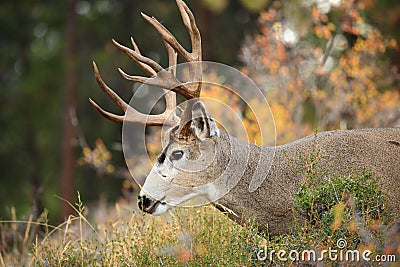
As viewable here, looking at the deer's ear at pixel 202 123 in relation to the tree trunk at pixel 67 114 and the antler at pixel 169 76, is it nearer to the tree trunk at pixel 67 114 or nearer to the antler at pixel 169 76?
the antler at pixel 169 76

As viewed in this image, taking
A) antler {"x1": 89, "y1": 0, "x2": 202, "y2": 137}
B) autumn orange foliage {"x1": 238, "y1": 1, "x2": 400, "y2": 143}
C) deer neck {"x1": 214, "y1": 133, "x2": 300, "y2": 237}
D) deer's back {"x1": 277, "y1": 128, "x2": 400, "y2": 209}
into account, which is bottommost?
deer neck {"x1": 214, "y1": 133, "x2": 300, "y2": 237}

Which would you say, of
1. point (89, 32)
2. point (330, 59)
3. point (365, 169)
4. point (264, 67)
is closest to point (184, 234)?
point (365, 169)

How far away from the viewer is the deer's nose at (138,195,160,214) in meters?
5.12

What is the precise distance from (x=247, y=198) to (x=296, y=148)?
57 cm

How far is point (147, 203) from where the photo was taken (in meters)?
5.14

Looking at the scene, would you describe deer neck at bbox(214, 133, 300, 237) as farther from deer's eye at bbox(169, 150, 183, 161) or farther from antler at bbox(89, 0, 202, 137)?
antler at bbox(89, 0, 202, 137)

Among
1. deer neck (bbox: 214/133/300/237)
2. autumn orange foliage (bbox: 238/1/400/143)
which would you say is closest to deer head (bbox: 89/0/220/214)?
deer neck (bbox: 214/133/300/237)

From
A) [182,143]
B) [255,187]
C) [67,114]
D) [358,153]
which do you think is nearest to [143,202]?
[182,143]

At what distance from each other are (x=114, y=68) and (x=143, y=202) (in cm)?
1461

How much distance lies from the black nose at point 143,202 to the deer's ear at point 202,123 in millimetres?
609

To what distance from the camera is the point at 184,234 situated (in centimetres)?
546

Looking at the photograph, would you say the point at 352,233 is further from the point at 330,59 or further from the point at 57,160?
the point at 57,160

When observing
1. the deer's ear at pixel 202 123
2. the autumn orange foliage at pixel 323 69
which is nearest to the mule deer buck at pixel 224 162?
the deer's ear at pixel 202 123

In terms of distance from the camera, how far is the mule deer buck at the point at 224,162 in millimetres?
5109
